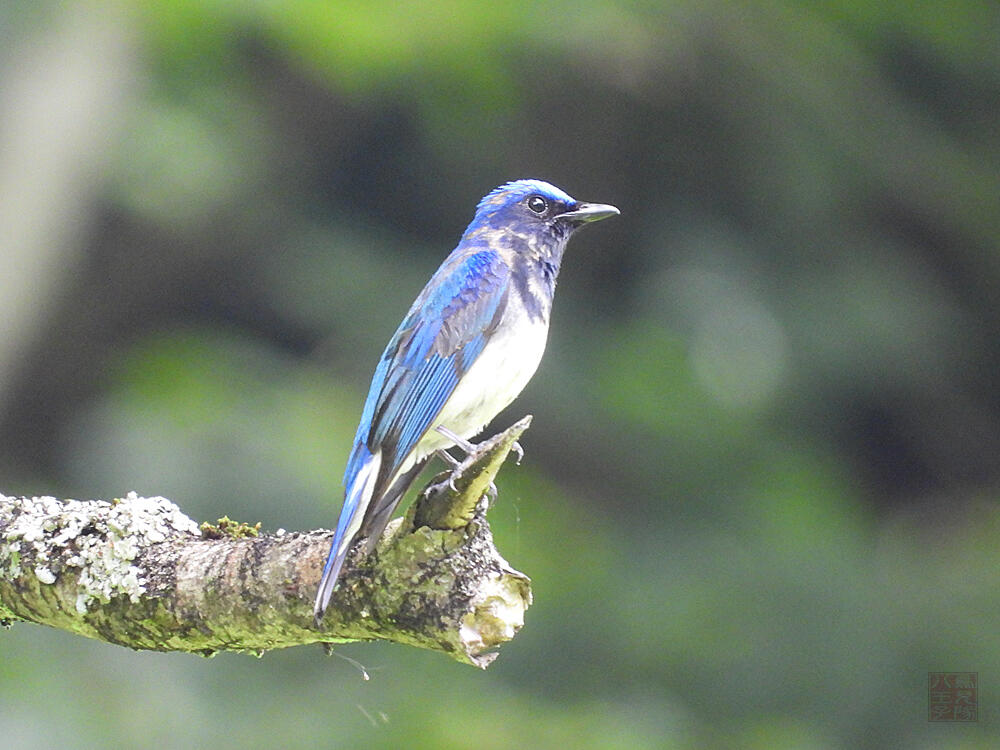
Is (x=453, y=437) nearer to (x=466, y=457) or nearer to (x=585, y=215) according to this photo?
(x=466, y=457)

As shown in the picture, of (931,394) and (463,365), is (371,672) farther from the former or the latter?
(931,394)

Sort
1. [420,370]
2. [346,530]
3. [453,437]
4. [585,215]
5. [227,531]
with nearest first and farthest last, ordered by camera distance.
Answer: [346,530] → [227,531] → [453,437] → [420,370] → [585,215]

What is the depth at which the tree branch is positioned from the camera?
3.48 meters

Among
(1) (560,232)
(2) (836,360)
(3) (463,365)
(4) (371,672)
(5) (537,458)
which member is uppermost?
(1) (560,232)

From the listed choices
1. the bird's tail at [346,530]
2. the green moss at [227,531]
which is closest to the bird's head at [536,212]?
the bird's tail at [346,530]

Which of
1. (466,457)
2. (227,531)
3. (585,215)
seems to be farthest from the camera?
(585,215)

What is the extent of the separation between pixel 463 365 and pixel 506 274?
0.47 meters

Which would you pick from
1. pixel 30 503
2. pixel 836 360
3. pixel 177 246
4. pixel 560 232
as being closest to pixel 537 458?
pixel 836 360

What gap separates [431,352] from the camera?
4.79 meters

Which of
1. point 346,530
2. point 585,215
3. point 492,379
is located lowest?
point 346,530

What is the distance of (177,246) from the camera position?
9.21 metres

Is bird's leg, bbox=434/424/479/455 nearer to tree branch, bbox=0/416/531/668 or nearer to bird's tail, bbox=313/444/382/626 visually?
bird's tail, bbox=313/444/382/626

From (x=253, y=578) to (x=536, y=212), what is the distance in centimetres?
224

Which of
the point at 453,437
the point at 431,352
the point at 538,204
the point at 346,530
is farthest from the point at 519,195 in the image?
the point at 346,530
